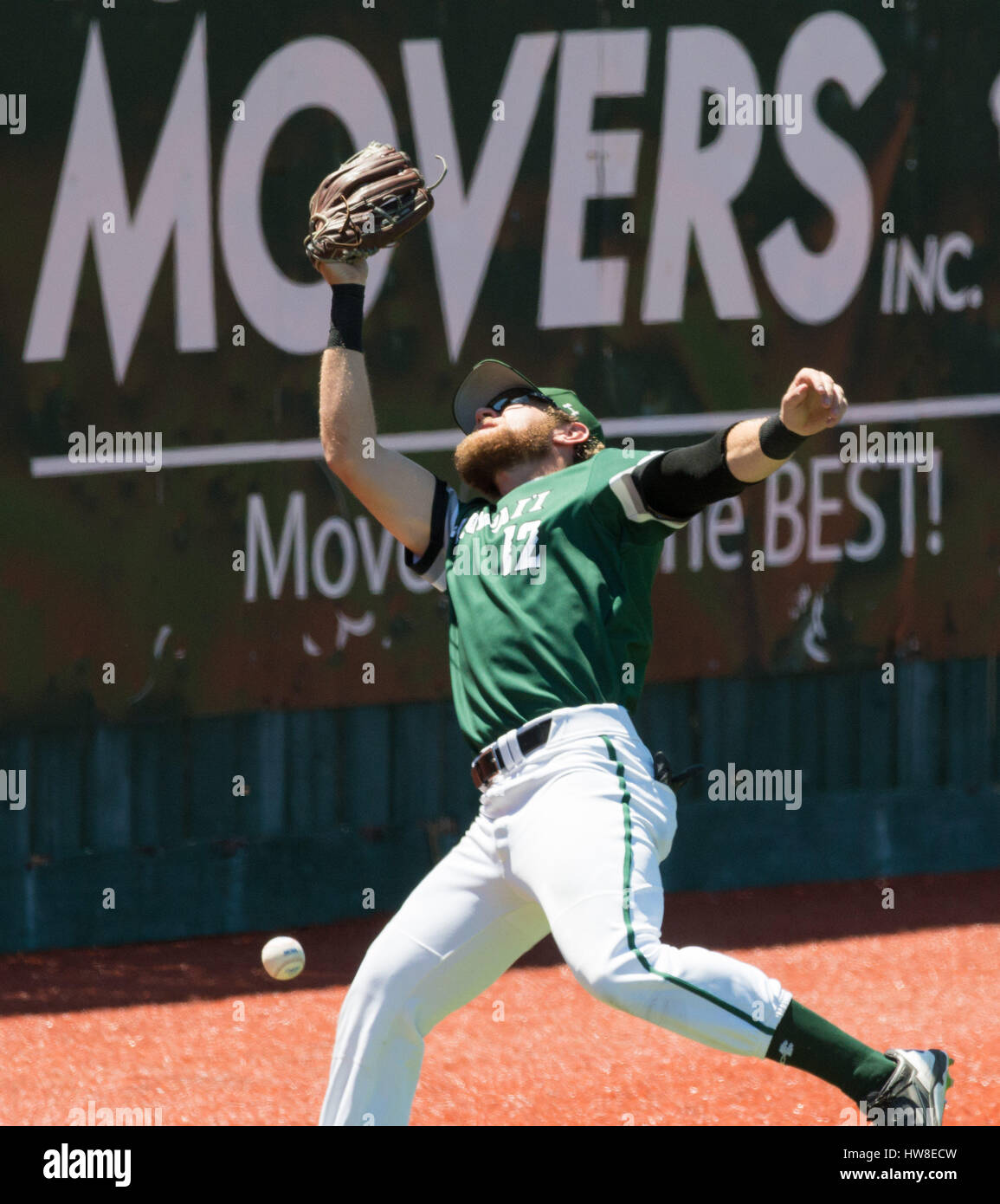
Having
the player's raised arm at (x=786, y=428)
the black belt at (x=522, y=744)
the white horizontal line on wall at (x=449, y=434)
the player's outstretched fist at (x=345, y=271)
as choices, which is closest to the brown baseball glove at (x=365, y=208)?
the player's outstretched fist at (x=345, y=271)

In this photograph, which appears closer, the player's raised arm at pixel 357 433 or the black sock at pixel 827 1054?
the black sock at pixel 827 1054

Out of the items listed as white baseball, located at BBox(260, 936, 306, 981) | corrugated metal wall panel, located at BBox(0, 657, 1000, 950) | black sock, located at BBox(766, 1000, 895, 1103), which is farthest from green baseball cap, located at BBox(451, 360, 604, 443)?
corrugated metal wall panel, located at BBox(0, 657, 1000, 950)

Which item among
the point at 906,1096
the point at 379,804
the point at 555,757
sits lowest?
the point at 906,1096

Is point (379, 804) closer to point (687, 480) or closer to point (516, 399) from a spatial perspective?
point (516, 399)

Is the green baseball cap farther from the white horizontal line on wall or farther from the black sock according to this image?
the white horizontal line on wall

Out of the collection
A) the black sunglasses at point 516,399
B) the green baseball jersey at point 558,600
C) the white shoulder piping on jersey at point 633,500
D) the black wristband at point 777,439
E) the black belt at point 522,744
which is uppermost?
the black sunglasses at point 516,399

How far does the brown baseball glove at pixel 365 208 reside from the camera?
14.5 ft

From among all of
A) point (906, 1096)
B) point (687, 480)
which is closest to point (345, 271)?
point (687, 480)

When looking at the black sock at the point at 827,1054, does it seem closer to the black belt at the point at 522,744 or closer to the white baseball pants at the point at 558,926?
the white baseball pants at the point at 558,926

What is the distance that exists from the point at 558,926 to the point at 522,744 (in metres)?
0.44

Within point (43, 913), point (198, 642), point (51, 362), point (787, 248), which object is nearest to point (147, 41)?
point (51, 362)

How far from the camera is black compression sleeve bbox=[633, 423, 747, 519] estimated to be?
3.96 metres

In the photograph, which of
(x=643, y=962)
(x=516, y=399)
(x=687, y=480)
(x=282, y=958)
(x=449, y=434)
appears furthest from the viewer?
(x=449, y=434)

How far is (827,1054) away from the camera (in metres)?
3.82
